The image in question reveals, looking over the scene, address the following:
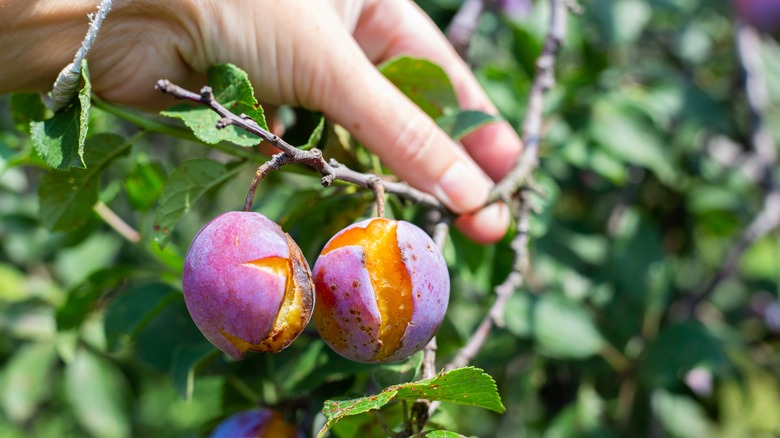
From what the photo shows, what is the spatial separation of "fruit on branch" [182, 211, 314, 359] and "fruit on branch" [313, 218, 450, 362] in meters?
0.03

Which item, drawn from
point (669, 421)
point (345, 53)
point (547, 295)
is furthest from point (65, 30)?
point (669, 421)

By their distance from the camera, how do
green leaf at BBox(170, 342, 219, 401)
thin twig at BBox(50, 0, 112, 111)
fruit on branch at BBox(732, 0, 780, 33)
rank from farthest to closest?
1. fruit on branch at BBox(732, 0, 780, 33)
2. green leaf at BBox(170, 342, 219, 401)
3. thin twig at BBox(50, 0, 112, 111)

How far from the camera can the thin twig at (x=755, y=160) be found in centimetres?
156

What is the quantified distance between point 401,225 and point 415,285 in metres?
0.06

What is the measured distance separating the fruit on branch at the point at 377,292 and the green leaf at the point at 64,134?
0.87 ft

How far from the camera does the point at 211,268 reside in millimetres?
600

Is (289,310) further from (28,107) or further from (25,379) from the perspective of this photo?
(25,379)

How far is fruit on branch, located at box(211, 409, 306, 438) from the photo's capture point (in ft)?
2.86

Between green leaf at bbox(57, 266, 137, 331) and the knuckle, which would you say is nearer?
the knuckle

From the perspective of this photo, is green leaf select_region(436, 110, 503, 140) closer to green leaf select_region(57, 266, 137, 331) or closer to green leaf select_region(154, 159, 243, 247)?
green leaf select_region(154, 159, 243, 247)

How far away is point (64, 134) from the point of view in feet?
2.50

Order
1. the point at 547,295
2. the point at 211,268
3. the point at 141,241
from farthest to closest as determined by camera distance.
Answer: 1. the point at 547,295
2. the point at 141,241
3. the point at 211,268

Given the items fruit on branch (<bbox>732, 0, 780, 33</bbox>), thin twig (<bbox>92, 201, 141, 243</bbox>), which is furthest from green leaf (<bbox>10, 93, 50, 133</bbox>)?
fruit on branch (<bbox>732, 0, 780, 33</bbox>)

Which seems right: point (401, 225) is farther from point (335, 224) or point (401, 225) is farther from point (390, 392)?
point (335, 224)
